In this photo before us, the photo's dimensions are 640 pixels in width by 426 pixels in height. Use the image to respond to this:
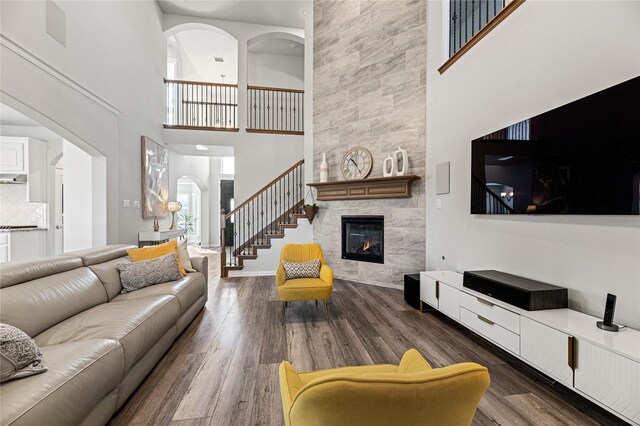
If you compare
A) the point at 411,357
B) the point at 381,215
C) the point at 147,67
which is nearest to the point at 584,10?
the point at 411,357

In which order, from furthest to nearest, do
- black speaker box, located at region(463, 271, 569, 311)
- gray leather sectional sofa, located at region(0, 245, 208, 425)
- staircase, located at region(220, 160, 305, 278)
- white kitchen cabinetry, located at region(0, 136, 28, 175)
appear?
staircase, located at region(220, 160, 305, 278)
white kitchen cabinetry, located at region(0, 136, 28, 175)
black speaker box, located at region(463, 271, 569, 311)
gray leather sectional sofa, located at region(0, 245, 208, 425)

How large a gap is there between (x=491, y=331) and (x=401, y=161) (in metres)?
2.83

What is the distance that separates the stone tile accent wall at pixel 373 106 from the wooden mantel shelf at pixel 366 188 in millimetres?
159

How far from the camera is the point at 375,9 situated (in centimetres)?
475

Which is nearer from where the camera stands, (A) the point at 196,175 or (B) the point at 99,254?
(B) the point at 99,254

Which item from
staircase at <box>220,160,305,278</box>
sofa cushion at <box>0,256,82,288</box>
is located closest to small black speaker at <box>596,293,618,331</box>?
sofa cushion at <box>0,256,82,288</box>

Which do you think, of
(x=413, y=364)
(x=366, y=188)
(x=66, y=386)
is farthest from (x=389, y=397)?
(x=366, y=188)

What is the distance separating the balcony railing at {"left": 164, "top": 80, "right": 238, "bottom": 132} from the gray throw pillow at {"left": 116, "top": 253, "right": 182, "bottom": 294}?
4376 millimetres

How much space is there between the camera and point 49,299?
1965 millimetres

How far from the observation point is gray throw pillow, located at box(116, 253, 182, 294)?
9.12 feet

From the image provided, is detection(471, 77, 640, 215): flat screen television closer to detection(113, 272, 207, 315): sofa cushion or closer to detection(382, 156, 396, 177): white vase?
detection(382, 156, 396, 177): white vase

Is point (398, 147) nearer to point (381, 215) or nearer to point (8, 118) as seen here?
point (381, 215)

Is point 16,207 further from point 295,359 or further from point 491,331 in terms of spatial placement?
point 491,331

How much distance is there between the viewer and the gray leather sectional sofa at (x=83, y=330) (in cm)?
122
